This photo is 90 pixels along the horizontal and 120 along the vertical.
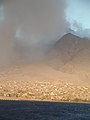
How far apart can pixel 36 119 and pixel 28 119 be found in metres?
4.30

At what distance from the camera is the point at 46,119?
198 meters

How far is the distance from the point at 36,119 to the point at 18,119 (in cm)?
1056

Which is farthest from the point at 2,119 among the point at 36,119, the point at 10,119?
the point at 36,119

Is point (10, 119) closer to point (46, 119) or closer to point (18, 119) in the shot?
point (18, 119)

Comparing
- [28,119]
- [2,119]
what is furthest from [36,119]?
[2,119]

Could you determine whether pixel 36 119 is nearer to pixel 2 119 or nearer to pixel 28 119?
pixel 28 119

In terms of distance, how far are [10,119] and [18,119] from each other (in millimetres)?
4649

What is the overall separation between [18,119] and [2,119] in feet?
28.6

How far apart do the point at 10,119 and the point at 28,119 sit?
1107 centimetres

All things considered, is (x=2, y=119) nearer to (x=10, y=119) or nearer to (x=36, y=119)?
(x=10, y=119)

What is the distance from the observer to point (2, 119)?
186m

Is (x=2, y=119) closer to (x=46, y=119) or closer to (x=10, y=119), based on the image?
(x=10, y=119)
